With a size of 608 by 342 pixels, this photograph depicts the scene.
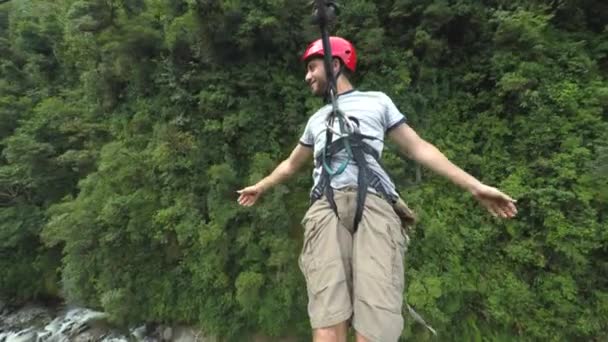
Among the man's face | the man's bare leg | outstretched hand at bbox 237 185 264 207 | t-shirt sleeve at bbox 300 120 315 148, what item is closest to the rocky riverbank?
outstretched hand at bbox 237 185 264 207

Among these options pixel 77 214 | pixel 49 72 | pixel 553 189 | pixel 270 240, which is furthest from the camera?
pixel 49 72

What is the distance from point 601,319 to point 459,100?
12.6 feet

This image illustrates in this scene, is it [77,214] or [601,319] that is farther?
[77,214]

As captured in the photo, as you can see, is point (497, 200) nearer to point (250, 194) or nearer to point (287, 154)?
point (250, 194)

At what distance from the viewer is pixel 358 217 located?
1.41 meters

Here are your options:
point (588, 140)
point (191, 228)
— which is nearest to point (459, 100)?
point (588, 140)

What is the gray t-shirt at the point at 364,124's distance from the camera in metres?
1.51

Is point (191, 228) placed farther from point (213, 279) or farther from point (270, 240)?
point (270, 240)

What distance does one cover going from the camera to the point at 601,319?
491cm

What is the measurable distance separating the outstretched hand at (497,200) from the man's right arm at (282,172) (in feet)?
2.60

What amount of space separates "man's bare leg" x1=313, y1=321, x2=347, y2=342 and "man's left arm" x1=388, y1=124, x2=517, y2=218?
67 centimetres

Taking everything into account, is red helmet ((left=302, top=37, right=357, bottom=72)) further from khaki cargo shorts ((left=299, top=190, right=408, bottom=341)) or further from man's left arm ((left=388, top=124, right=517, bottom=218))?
khaki cargo shorts ((left=299, top=190, right=408, bottom=341))

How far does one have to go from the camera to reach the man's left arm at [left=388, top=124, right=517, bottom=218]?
1346mm

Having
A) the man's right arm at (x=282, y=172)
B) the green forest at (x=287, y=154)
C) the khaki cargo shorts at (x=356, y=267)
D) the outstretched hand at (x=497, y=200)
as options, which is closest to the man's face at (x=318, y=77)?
the man's right arm at (x=282, y=172)
